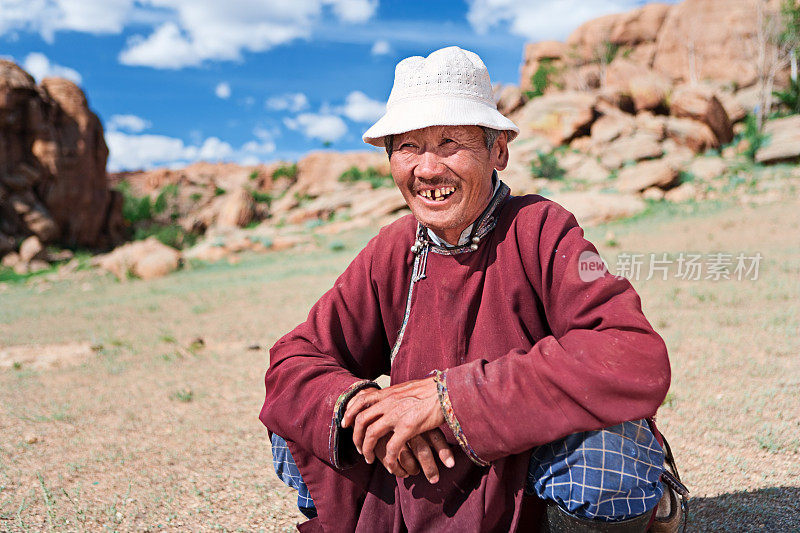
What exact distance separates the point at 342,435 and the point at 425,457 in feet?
0.80

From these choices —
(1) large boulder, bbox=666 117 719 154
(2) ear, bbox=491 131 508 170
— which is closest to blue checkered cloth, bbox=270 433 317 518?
(2) ear, bbox=491 131 508 170

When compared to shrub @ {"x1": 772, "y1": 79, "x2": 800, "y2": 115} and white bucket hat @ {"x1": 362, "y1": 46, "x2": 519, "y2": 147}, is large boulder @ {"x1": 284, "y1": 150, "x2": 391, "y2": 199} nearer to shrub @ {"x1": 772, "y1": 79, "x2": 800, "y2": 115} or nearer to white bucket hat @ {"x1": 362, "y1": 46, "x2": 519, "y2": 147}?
shrub @ {"x1": 772, "y1": 79, "x2": 800, "y2": 115}

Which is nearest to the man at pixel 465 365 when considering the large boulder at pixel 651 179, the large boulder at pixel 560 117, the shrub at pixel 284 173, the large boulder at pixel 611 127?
the large boulder at pixel 651 179

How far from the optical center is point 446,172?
1662mm

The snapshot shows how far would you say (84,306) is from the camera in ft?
27.8

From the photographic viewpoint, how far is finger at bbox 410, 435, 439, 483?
1459mm

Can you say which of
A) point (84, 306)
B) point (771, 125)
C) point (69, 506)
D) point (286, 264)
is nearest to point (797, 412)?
point (69, 506)

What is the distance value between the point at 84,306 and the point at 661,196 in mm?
11622

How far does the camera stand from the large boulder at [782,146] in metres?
14.4

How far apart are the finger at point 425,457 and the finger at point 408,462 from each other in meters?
0.02

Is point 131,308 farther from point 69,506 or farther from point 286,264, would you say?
point 69,506

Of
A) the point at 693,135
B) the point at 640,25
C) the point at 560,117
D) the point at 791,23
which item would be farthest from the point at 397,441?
the point at 640,25

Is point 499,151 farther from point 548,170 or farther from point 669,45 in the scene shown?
point 669,45

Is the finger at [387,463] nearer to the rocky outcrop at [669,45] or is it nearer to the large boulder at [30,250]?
the large boulder at [30,250]
